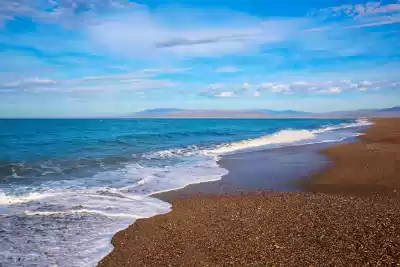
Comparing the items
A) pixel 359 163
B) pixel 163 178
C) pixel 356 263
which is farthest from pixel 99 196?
pixel 359 163

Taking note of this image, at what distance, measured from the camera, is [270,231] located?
305 inches

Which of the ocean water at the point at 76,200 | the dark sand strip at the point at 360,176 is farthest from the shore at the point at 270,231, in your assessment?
the ocean water at the point at 76,200

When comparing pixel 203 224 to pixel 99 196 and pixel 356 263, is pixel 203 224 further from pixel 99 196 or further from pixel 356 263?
pixel 99 196

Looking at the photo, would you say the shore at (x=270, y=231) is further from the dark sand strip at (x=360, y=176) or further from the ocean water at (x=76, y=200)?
the ocean water at (x=76, y=200)

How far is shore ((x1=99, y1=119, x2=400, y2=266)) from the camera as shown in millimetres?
6461

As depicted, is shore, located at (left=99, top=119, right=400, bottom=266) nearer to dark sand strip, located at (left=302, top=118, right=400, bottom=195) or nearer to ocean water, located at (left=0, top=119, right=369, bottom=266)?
dark sand strip, located at (left=302, top=118, right=400, bottom=195)

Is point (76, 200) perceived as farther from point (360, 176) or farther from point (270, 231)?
point (360, 176)

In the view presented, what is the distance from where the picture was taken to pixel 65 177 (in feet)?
50.8

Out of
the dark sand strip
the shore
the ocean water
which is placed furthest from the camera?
the dark sand strip

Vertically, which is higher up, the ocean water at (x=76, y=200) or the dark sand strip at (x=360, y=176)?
the dark sand strip at (x=360, y=176)

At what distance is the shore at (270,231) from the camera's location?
6.46 meters

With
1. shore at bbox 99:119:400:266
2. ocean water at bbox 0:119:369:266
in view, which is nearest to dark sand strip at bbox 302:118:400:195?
shore at bbox 99:119:400:266

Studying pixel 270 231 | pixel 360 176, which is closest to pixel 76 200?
pixel 270 231

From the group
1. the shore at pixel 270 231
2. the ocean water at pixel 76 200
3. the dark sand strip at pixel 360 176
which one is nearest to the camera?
the shore at pixel 270 231
